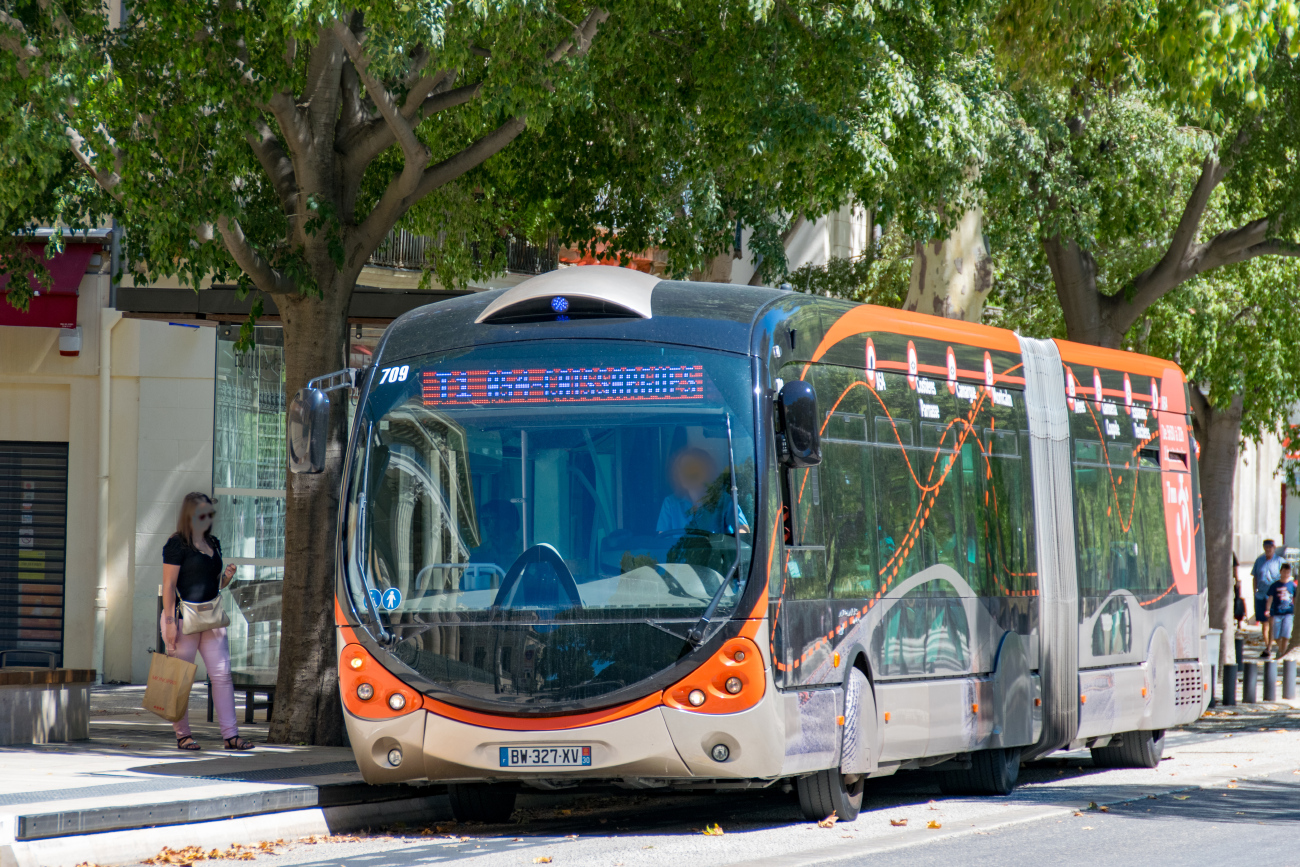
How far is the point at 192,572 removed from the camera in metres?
11.7

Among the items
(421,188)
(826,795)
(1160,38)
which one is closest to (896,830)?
(826,795)

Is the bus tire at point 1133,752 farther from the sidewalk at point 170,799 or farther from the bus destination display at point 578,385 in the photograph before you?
the bus destination display at point 578,385

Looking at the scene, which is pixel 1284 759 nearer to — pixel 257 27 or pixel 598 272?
pixel 598 272

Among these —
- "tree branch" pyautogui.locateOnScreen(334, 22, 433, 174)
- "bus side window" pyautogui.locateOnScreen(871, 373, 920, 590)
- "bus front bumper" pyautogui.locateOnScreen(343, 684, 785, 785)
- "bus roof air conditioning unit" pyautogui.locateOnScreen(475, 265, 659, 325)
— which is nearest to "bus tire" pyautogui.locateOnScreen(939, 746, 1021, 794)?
"bus side window" pyautogui.locateOnScreen(871, 373, 920, 590)

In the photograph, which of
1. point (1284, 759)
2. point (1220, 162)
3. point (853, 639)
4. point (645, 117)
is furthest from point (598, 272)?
point (1220, 162)

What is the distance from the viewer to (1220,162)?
56.9 feet

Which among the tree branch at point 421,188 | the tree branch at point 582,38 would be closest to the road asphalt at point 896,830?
the tree branch at point 421,188

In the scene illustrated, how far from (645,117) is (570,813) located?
6354mm

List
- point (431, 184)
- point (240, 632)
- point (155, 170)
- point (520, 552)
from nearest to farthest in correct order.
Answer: point (520, 552), point (155, 170), point (431, 184), point (240, 632)

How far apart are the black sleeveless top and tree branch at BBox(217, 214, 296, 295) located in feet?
6.41

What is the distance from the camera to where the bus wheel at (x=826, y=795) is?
30.9 feet

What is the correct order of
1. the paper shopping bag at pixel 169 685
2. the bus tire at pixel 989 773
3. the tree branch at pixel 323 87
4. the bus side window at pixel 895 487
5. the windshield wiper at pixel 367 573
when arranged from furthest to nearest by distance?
the tree branch at pixel 323 87, the paper shopping bag at pixel 169 685, the bus tire at pixel 989 773, the bus side window at pixel 895 487, the windshield wiper at pixel 367 573

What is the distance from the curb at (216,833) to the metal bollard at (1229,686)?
12691mm

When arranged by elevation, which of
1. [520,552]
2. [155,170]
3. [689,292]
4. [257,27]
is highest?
[257,27]
